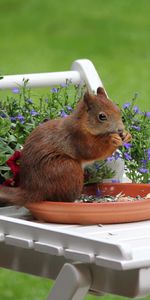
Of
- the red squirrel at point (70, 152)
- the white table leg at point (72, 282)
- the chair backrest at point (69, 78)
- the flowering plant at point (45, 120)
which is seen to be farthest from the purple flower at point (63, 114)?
the white table leg at point (72, 282)

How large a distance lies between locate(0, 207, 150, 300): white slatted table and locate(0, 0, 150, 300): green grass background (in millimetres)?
4769

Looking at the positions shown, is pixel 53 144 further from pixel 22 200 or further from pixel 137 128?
pixel 137 128

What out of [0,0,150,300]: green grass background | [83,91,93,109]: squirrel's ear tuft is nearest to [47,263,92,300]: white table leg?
[83,91,93,109]: squirrel's ear tuft

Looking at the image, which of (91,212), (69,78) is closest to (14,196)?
(91,212)

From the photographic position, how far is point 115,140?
2768 mm

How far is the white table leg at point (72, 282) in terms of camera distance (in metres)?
2.43

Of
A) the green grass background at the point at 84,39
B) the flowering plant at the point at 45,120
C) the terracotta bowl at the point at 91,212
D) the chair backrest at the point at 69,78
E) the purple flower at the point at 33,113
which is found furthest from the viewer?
the green grass background at the point at 84,39

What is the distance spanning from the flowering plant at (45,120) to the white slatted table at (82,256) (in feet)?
1.03

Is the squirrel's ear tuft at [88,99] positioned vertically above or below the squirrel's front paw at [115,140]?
above

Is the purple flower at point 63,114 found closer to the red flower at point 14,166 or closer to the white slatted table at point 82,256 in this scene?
the red flower at point 14,166

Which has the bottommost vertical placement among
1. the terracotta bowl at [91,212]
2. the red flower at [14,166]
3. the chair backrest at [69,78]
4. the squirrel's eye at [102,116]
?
the terracotta bowl at [91,212]

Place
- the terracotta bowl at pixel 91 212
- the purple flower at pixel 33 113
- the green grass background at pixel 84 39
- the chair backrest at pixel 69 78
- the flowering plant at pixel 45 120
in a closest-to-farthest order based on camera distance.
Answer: the terracotta bowl at pixel 91 212
the flowering plant at pixel 45 120
the purple flower at pixel 33 113
the chair backrest at pixel 69 78
the green grass background at pixel 84 39

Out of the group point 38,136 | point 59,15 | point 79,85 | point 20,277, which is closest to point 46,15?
point 59,15

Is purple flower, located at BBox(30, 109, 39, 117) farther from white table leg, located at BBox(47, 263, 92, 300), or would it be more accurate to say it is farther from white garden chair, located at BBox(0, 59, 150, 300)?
white table leg, located at BBox(47, 263, 92, 300)
